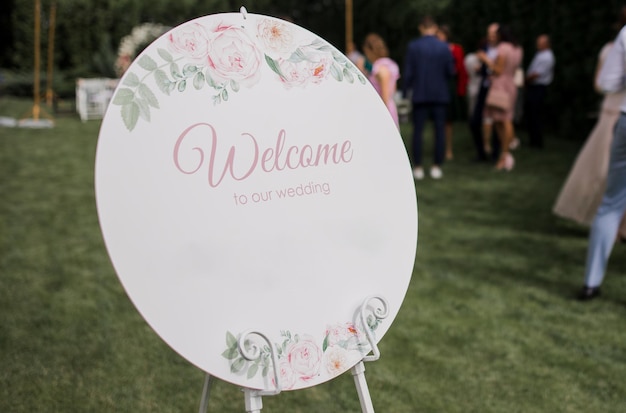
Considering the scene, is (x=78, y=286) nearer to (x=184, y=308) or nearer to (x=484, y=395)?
(x=484, y=395)

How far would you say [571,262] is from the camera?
4949mm

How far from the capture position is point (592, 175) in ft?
17.0

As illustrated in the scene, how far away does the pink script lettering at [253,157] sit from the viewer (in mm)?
1687

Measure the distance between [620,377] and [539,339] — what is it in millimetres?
504

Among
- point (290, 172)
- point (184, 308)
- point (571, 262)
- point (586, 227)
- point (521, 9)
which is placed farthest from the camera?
point (521, 9)

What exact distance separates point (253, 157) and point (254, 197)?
0.10 m

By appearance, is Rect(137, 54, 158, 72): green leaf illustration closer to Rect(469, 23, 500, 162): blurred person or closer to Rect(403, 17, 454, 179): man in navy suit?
Rect(403, 17, 454, 179): man in navy suit

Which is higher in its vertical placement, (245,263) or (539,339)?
(245,263)

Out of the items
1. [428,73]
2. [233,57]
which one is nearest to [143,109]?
[233,57]

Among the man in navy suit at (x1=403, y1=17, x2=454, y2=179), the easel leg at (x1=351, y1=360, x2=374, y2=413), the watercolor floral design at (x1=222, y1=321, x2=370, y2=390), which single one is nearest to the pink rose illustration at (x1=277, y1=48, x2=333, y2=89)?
the watercolor floral design at (x1=222, y1=321, x2=370, y2=390)

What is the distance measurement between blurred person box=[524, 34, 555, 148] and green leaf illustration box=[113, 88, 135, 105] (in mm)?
9357

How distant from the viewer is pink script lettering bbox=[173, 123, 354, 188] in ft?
5.53

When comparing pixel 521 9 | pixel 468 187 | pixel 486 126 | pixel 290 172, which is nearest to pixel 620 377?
pixel 290 172

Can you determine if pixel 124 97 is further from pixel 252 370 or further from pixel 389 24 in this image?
pixel 389 24
